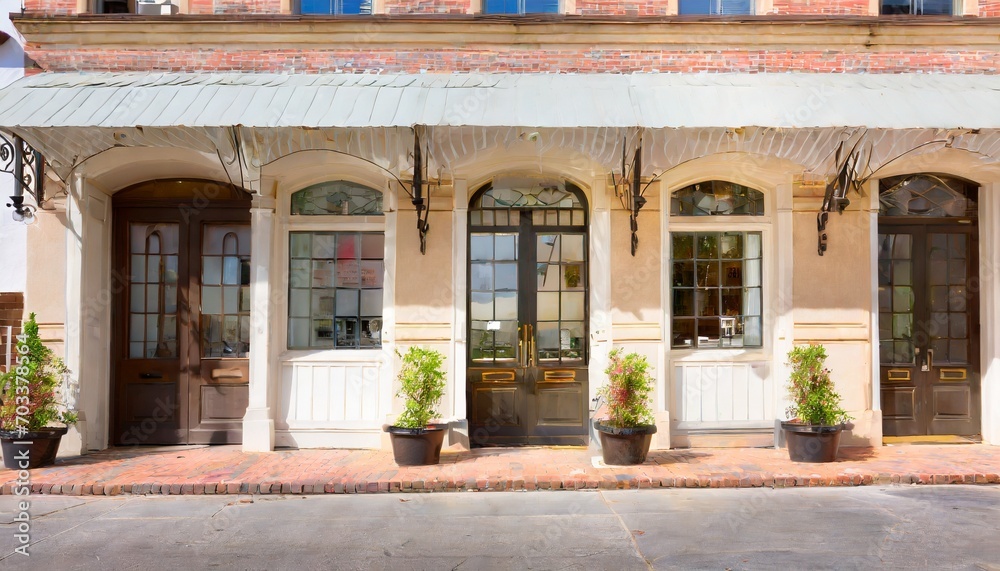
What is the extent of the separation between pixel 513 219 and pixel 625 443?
10.1 ft

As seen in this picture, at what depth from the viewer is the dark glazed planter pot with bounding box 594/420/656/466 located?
7.32 metres

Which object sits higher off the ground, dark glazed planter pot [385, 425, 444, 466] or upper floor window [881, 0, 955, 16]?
upper floor window [881, 0, 955, 16]

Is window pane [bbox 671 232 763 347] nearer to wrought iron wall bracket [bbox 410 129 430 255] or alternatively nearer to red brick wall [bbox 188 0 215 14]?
wrought iron wall bracket [bbox 410 129 430 255]

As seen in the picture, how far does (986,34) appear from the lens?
326 inches

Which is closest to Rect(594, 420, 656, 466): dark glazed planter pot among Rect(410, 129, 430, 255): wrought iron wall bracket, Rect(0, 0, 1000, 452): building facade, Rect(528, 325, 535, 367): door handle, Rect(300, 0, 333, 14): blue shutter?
Rect(0, 0, 1000, 452): building facade

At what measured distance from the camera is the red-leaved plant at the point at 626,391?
24.1 feet

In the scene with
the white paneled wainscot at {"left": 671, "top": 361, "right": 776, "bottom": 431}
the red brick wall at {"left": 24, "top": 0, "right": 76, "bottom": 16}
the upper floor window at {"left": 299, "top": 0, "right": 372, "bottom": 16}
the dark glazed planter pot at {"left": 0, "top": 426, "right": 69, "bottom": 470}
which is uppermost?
the upper floor window at {"left": 299, "top": 0, "right": 372, "bottom": 16}

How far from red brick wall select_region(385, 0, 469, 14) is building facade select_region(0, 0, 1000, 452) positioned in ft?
0.09

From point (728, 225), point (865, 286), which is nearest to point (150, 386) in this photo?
point (728, 225)

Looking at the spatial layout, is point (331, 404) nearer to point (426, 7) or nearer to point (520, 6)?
point (426, 7)

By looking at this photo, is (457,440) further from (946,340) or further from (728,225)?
(946,340)

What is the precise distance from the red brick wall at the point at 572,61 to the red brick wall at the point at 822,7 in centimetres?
50

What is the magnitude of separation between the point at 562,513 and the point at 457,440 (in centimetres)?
236

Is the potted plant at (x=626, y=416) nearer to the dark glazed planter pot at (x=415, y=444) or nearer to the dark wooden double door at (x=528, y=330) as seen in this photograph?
the dark wooden double door at (x=528, y=330)
